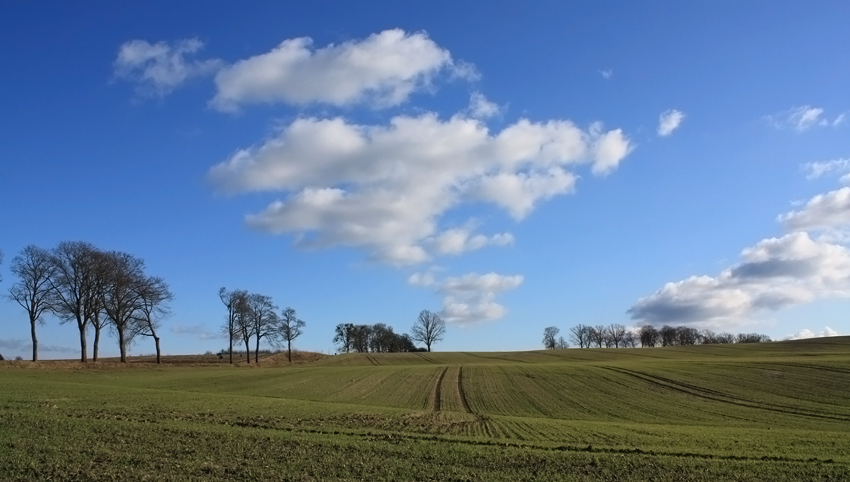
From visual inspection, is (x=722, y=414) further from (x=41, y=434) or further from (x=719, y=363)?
(x=41, y=434)

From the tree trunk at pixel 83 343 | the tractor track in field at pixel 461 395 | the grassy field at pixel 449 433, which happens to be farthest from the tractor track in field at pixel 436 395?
the tree trunk at pixel 83 343

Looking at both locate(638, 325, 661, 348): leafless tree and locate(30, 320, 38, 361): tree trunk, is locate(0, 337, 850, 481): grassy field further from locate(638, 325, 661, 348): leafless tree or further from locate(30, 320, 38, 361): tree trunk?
locate(638, 325, 661, 348): leafless tree

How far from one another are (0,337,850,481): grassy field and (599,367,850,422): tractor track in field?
0.14m

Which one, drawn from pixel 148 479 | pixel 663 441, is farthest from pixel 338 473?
pixel 663 441

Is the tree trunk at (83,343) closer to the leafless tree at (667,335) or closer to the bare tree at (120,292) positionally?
the bare tree at (120,292)

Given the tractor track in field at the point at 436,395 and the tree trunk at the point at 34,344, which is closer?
the tractor track in field at the point at 436,395

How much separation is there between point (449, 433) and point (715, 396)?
28.3 meters

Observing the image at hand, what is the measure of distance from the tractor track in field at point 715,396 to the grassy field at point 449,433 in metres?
0.14

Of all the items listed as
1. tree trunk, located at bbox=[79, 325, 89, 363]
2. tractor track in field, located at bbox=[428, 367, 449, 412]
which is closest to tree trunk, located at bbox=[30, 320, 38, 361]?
tree trunk, located at bbox=[79, 325, 89, 363]

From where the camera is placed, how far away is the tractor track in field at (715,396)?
34.5 metres

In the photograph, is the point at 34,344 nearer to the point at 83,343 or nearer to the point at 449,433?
the point at 83,343

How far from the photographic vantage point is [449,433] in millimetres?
23234

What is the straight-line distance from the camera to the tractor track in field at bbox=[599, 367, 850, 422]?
1358 inches

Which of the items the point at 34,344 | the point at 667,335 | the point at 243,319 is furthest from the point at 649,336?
the point at 34,344
